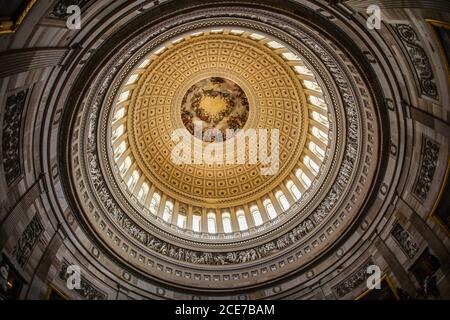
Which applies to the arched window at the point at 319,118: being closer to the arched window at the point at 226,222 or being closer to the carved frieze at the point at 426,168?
the arched window at the point at 226,222

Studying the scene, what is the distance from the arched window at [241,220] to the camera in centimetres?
2469

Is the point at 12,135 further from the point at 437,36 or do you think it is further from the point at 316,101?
the point at 316,101

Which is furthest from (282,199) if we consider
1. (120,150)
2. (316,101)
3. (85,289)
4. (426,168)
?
(85,289)

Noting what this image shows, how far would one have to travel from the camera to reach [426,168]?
12469mm

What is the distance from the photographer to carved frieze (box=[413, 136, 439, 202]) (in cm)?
1199

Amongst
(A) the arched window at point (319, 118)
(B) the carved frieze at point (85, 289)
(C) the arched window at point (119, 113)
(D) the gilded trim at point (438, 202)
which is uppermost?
(C) the arched window at point (119, 113)

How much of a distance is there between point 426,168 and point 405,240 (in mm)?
2790

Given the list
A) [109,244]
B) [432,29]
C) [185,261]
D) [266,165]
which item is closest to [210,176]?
[266,165]

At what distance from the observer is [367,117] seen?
16.0 meters

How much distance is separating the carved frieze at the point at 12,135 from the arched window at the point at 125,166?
12002 millimetres

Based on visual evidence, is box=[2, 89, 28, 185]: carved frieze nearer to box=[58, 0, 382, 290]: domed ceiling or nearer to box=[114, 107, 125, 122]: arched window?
box=[58, 0, 382, 290]: domed ceiling

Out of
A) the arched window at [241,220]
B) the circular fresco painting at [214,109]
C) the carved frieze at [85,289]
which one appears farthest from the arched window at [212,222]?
the carved frieze at [85,289]

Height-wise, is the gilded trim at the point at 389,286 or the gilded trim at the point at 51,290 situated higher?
the gilded trim at the point at 51,290
